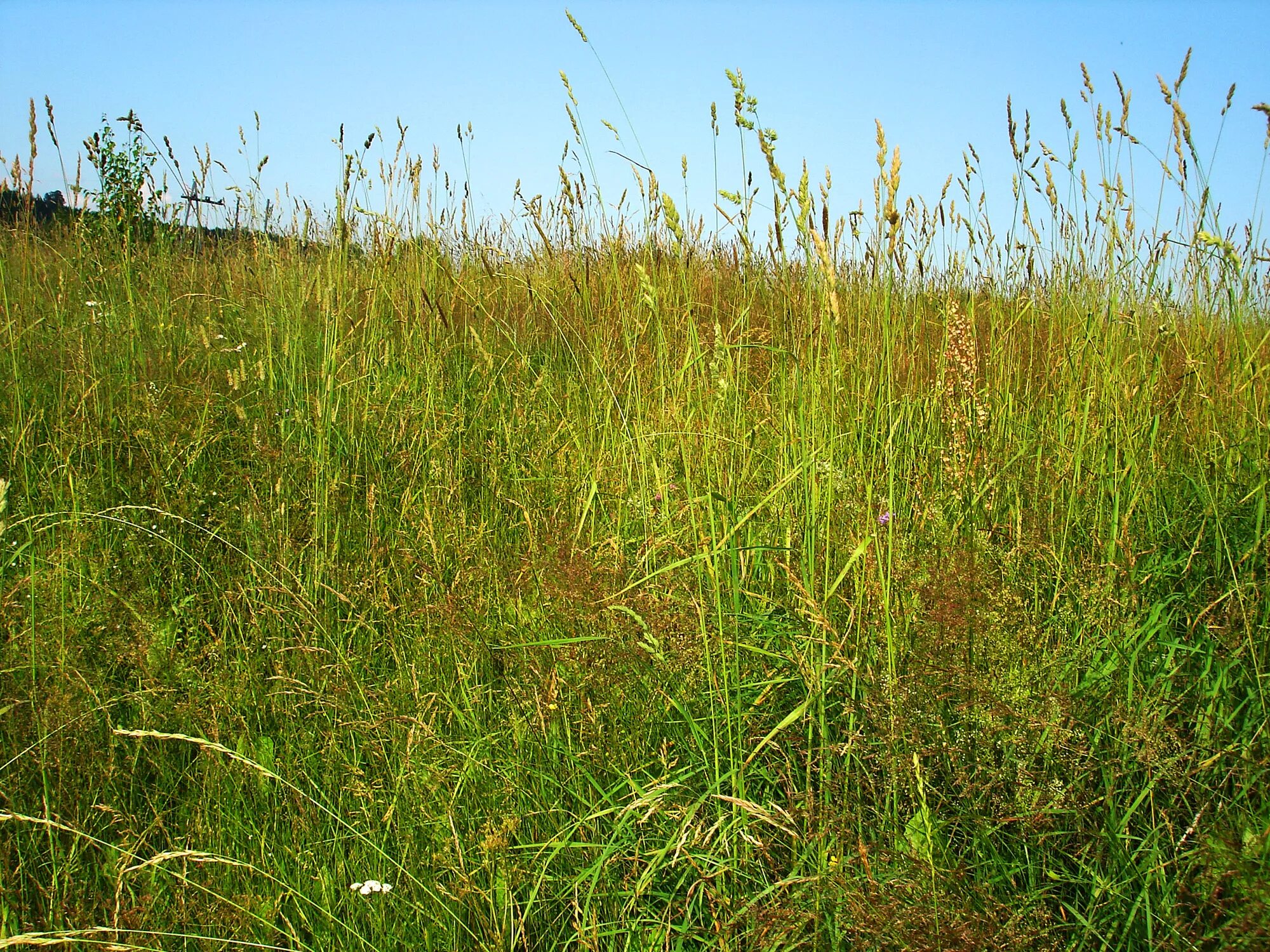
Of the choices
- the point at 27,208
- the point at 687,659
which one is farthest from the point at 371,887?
the point at 27,208

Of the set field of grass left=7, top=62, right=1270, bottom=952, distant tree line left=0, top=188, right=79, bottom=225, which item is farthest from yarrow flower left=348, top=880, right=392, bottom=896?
distant tree line left=0, top=188, right=79, bottom=225

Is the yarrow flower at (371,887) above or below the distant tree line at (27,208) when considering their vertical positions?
below

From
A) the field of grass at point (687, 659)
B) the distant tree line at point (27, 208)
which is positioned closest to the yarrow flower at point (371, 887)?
the field of grass at point (687, 659)

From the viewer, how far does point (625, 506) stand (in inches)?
77.2

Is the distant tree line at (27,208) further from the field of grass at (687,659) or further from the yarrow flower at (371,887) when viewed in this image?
the yarrow flower at (371,887)

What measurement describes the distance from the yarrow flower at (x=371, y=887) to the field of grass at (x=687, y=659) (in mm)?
15

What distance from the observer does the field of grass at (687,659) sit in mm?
1063

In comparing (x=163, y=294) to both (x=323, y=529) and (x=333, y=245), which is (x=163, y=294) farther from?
(x=323, y=529)

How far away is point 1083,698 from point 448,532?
4.19 feet

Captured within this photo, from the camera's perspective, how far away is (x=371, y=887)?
3.66ft

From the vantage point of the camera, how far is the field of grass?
106cm

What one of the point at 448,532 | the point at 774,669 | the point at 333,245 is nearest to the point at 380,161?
the point at 333,245

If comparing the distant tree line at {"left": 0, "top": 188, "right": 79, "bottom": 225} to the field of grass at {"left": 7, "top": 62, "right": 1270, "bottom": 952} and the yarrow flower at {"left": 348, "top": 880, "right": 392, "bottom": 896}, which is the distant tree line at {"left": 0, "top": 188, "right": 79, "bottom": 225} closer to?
the field of grass at {"left": 7, "top": 62, "right": 1270, "bottom": 952}

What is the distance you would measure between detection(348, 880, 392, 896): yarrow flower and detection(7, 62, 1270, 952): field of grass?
0.02 m
